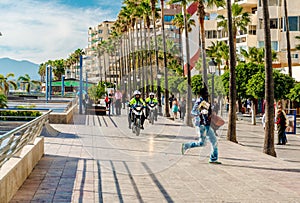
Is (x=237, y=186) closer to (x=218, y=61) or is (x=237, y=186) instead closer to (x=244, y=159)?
(x=244, y=159)

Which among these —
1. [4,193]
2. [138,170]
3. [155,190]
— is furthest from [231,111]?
[4,193]

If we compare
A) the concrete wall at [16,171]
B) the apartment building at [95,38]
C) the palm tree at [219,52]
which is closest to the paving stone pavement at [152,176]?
the concrete wall at [16,171]

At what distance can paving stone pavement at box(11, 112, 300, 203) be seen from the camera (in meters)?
8.11

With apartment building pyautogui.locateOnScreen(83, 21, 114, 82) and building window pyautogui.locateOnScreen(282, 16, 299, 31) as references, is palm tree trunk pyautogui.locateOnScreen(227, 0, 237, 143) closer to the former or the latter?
building window pyautogui.locateOnScreen(282, 16, 299, 31)

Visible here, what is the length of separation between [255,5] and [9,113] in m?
54.5

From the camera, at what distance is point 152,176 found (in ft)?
32.9

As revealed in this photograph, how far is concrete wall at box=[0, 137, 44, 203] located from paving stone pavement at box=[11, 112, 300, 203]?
0.53 ft

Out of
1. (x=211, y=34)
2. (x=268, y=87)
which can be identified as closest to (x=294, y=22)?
(x=211, y=34)

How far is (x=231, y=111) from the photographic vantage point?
20.1 meters

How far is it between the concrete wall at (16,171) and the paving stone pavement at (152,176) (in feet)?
0.53

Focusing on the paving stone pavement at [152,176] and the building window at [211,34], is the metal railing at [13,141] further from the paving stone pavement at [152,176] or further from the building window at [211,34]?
the building window at [211,34]

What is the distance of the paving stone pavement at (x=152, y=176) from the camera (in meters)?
8.11

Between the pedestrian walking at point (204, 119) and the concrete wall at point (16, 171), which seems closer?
the concrete wall at point (16, 171)

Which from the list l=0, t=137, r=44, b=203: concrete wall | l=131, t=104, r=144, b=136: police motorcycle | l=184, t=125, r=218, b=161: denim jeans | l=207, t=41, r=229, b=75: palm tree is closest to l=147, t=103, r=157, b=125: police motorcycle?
l=131, t=104, r=144, b=136: police motorcycle
